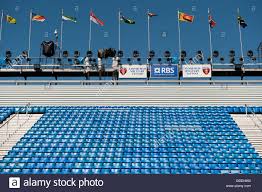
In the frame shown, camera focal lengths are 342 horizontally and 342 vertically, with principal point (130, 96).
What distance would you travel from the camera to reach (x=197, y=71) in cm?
2088

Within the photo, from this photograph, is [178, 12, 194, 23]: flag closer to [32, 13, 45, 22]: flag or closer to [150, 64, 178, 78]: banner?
[150, 64, 178, 78]: banner

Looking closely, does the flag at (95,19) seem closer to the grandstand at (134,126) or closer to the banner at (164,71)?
the grandstand at (134,126)

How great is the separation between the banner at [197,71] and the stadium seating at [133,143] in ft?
15.3

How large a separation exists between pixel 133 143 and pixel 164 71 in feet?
28.2

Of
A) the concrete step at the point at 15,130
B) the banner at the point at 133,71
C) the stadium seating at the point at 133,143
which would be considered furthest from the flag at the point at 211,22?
the concrete step at the point at 15,130

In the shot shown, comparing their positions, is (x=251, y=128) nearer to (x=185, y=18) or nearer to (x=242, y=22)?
(x=185, y=18)

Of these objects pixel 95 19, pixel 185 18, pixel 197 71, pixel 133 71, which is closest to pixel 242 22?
pixel 185 18

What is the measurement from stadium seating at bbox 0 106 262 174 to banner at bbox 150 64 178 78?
4.07 m

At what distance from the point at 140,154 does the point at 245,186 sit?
5.00 meters

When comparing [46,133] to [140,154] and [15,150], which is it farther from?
Answer: [140,154]

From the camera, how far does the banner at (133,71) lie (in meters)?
20.7

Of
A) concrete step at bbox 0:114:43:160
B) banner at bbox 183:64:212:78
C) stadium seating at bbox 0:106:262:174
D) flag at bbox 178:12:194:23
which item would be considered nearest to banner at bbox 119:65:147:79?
banner at bbox 183:64:212:78

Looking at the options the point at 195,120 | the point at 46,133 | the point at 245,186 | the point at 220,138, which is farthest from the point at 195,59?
the point at 245,186

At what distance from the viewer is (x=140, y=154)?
11.8 m
